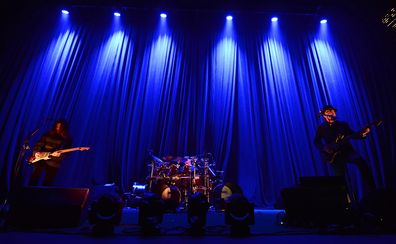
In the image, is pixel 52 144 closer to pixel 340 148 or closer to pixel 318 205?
pixel 318 205

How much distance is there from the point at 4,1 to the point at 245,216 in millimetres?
7200

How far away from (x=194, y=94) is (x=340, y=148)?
337cm

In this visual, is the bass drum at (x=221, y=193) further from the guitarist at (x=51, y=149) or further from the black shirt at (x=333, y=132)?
the guitarist at (x=51, y=149)

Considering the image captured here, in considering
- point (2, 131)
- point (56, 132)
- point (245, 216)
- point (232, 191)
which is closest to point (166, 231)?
point (245, 216)

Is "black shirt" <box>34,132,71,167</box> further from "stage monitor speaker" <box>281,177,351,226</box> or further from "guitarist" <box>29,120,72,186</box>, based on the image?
"stage monitor speaker" <box>281,177,351,226</box>

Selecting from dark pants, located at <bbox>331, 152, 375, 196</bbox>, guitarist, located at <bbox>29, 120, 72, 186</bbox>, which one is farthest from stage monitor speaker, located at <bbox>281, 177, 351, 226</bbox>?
guitarist, located at <bbox>29, 120, 72, 186</bbox>

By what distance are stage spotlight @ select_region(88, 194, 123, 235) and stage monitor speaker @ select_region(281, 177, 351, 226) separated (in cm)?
167

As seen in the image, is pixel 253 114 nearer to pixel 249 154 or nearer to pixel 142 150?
pixel 249 154

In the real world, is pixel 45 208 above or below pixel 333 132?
below

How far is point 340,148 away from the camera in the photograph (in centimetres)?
308

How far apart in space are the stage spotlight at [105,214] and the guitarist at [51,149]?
2067 millimetres

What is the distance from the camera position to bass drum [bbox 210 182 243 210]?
13.3 feet

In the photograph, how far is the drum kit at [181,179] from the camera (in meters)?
4.18

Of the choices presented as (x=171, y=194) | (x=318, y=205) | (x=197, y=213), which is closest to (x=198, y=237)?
(x=197, y=213)
